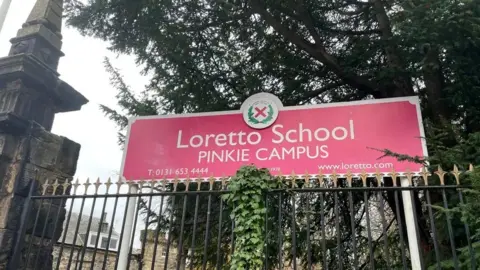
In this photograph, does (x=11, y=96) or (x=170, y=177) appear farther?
(x=170, y=177)

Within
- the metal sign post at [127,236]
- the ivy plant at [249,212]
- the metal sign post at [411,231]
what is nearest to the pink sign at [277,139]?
the metal sign post at [411,231]

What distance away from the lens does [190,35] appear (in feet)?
21.2

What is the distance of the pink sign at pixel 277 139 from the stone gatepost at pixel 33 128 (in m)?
0.98

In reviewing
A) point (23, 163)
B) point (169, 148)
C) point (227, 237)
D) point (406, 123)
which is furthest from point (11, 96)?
point (406, 123)

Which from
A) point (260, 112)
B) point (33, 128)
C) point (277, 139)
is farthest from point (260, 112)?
point (33, 128)

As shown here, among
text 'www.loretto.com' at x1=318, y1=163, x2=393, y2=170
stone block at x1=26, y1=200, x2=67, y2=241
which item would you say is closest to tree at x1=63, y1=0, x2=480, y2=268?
text 'www.loretto.com' at x1=318, y1=163, x2=393, y2=170

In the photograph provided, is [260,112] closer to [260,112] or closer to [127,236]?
[260,112]

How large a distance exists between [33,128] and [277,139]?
9.52 ft

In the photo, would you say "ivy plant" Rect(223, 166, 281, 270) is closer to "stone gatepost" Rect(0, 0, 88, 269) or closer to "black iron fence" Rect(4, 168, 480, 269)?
"black iron fence" Rect(4, 168, 480, 269)

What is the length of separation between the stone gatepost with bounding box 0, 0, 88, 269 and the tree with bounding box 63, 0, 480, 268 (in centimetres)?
119

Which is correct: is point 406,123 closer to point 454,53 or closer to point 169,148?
point 454,53

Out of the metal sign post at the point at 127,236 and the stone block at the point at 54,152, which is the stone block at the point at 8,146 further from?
the metal sign post at the point at 127,236

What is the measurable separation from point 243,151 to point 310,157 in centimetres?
86

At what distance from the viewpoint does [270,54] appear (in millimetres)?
6930
